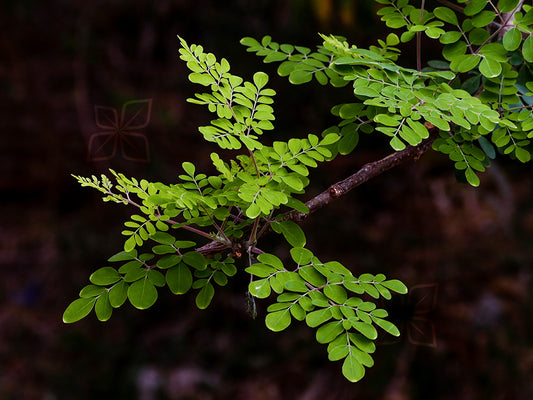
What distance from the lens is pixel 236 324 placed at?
2.62 m

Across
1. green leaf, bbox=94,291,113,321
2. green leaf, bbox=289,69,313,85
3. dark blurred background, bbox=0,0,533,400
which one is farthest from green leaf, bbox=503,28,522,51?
dark blurred background, bbox=0,0,533,400

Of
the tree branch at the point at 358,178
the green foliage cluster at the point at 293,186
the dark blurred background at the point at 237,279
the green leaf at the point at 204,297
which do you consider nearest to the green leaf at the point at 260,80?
the green foliage cluster at the point at 293,186

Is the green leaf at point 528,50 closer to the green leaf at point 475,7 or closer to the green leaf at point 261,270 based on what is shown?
the green leaf at point 475,7

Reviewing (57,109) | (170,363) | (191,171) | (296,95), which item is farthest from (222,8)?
(191,171)

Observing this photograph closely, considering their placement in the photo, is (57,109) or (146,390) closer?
(146,390)

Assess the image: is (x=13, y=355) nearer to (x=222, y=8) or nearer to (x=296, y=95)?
(x=296, y=95)

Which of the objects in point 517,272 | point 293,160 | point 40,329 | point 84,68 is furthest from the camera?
point 84,68

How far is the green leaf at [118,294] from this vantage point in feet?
1.88

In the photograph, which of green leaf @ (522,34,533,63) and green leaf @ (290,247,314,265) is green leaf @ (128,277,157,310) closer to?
green leaf @ (290,247,314,265)

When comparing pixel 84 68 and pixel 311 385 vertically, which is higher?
pixel 84 68

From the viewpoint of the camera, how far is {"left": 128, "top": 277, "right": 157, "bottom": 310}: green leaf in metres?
0.56

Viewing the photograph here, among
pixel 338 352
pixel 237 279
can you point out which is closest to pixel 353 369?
pixel 338 352

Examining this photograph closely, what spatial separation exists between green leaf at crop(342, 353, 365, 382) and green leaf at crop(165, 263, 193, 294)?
194 mm

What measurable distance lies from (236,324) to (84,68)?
6.92 ft
